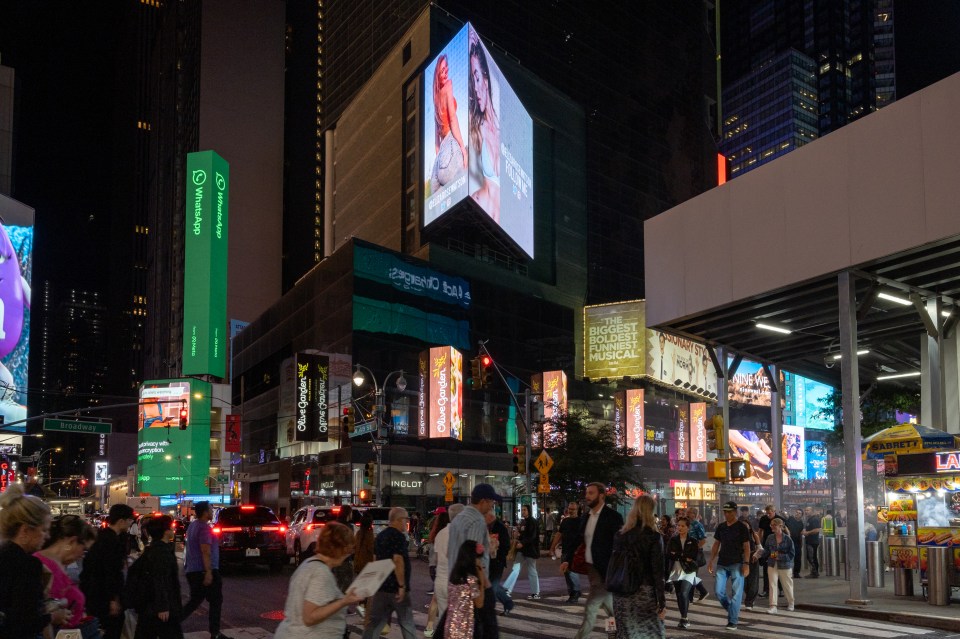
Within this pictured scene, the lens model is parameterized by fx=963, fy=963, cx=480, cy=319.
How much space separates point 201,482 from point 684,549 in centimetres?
8271

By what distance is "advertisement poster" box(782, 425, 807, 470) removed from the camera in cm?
3594

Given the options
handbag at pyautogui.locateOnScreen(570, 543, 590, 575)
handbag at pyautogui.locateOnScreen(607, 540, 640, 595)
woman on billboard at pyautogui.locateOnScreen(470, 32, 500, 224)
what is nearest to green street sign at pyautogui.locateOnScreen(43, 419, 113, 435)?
handbag at pyautogui.locateOnScreen(570, 543, 590, 575)

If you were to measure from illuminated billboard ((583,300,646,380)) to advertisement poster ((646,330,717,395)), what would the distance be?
3.22 feet

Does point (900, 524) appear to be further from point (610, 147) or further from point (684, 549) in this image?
point (610, 147)

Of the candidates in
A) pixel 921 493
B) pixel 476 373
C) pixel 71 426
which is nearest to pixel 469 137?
pixel 71 426

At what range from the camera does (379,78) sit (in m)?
80.1

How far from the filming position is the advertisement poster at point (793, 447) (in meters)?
35.9

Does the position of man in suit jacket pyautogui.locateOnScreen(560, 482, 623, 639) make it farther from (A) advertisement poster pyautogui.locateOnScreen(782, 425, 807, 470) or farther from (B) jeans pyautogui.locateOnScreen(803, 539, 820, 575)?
(A) advertisement poster pyautogui.locateOnScreen(782, 425, 807, 470)

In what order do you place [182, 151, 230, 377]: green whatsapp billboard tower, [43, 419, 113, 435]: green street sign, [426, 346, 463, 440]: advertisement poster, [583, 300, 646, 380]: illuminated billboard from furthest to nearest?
[182, 151, 230, 377]: green whatsapp billboard tower → [583, 300, 646, 380]: illuminated billboard → [426, 346, 463, 440]: advertisement poster → [43, 419, 113, 435]: green street sign

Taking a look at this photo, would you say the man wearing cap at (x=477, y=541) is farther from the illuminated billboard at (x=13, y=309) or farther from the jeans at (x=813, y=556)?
the illuminated billboard at (x=13, y=309)

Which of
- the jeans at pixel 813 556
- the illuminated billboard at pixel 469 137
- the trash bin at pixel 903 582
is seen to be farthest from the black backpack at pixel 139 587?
the illuminated billboard at pixel 469 137

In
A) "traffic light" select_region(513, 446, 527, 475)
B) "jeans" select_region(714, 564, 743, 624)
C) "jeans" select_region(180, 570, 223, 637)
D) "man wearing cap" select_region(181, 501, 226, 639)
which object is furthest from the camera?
"traffic light" select_region(513, 446, 527, 475)

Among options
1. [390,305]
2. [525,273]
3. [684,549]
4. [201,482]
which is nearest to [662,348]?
[525,273]

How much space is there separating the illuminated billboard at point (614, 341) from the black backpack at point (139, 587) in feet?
207
